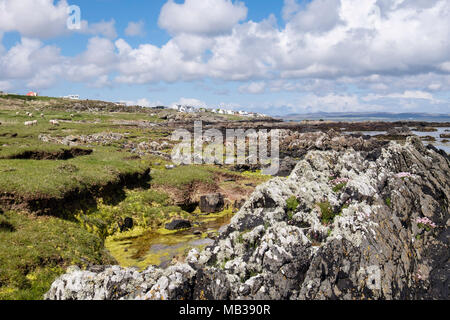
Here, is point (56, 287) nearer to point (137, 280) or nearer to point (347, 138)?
point (137, 280)

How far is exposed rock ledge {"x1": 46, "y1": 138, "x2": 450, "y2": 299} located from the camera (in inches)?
452

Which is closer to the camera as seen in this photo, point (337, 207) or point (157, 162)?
point (337, 207)

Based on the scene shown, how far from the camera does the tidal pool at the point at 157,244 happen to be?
2192 cm

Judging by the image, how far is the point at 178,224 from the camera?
92.8 ft

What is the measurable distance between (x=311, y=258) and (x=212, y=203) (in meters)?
21.8

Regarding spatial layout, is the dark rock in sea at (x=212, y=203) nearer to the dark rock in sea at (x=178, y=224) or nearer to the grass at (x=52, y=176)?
the dark rock in sea at (x=178, y=224)

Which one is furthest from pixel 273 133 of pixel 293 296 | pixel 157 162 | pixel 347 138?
pixel 293 296

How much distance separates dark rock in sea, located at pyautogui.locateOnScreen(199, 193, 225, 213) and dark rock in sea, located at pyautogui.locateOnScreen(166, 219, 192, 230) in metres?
4.97

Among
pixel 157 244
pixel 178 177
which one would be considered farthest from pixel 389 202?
pixel 178 177

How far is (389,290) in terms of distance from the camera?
1177 centimetres

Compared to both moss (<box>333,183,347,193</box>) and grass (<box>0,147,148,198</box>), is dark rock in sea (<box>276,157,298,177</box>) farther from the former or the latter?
moss (<box>333,183,347,193</box>)

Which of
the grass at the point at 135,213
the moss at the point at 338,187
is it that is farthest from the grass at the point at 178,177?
the moss at the point at 338,187

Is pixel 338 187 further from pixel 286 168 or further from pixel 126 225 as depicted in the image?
pixel 286 168
